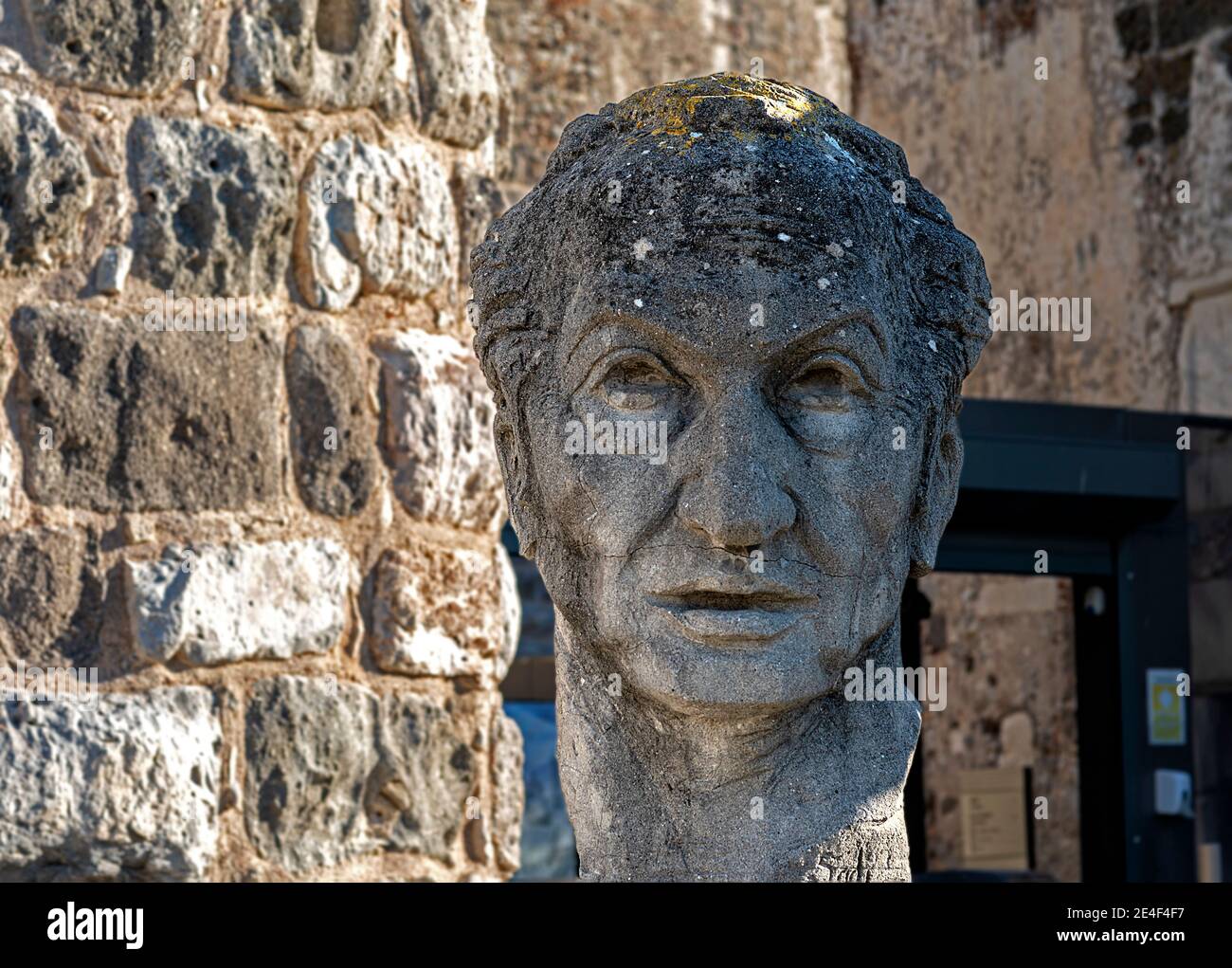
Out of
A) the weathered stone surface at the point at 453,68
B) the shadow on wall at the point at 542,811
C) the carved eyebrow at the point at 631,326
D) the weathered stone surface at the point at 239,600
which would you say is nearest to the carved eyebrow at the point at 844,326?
the carved eyebrow at the point at 631,326

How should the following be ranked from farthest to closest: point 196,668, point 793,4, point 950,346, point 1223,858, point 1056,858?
point 793,4
point 1056,858
point 1223,858
point 196,668
point 950,346

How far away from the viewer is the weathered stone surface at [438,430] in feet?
12.4

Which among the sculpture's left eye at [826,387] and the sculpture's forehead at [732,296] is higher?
the sculpture's forehead at [732,296]

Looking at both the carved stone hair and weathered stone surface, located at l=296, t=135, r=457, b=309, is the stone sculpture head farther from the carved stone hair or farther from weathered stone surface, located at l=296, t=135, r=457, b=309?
weathered stone surface, located at l=296, t=135, r=457, b=309

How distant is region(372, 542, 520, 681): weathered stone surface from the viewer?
3742mm

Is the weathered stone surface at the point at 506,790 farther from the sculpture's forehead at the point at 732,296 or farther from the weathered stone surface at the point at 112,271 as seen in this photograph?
the sculpture's forehead at the point at 732,296

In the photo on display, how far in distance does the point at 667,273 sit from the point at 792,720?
569 mm

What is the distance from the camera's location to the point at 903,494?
234cm

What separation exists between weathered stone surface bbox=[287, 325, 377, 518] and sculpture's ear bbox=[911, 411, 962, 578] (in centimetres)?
149

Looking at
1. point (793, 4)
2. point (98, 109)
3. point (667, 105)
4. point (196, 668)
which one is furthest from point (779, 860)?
point (793, 4)

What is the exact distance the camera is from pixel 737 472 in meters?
2.20

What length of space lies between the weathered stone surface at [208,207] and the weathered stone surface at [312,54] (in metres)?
0.11

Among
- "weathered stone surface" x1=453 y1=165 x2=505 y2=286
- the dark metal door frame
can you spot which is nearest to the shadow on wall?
the dark metal door frame
